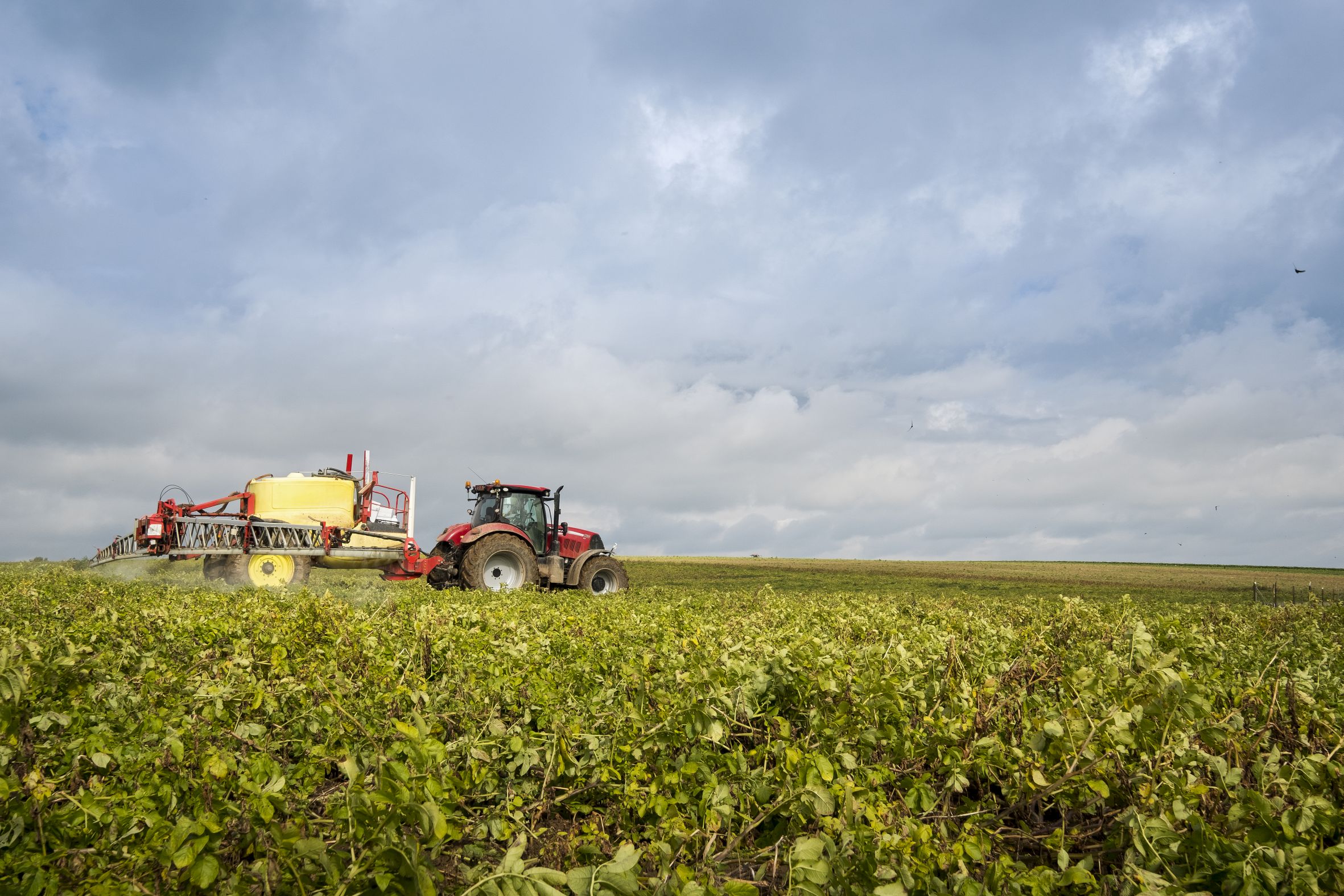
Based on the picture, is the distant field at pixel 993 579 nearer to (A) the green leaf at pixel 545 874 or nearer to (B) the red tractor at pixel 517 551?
(B) the red tractor at pixel 517 551

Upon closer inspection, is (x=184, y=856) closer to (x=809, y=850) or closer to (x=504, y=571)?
(x=809, y=850)

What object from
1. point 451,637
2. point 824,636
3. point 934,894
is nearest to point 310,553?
point 451,637

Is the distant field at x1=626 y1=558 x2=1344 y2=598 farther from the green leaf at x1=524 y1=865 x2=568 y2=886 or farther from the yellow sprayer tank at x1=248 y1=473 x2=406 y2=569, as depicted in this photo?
the green leaf at x1=524 y1=865 x2=568 y2=886

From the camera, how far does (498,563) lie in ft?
55.9

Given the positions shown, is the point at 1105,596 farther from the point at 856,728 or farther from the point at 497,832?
the point at 497,832

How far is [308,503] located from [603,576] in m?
8.50

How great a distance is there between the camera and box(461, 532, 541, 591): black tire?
16422 millimetres

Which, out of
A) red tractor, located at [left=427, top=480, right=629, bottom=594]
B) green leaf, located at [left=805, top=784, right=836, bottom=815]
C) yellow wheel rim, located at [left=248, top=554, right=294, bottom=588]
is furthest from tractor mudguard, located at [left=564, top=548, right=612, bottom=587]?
green leaf, located at [left=805, top=784, right=836, bottom=815]

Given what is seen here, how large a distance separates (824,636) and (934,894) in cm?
375

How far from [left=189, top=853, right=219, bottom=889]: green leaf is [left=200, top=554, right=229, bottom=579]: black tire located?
1825 centimetres

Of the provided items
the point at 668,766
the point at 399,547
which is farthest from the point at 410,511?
the point at 668,766

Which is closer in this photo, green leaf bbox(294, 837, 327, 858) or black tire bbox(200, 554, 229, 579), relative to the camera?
green leaf bbox(294, 837, 327, 858)

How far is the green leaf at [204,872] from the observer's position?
7.29ft

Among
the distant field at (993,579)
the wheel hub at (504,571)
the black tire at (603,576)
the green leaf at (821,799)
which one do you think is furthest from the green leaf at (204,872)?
the distant field at (993,579)
